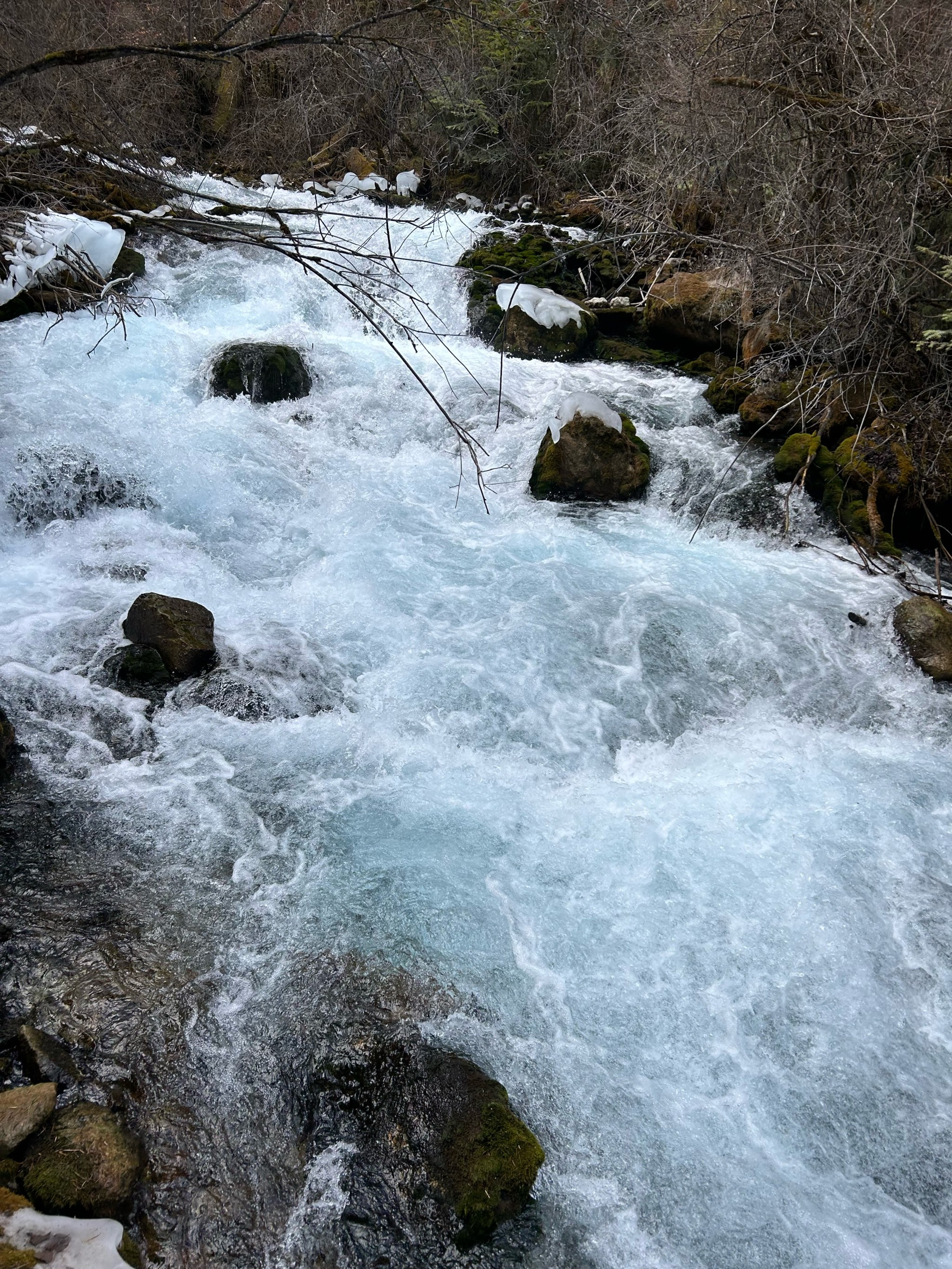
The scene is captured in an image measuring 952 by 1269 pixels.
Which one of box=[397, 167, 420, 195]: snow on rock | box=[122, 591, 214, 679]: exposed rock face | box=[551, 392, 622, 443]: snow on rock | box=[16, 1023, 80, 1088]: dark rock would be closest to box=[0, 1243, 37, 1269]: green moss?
box=[16, 1023, 80, 1088]: dark rock

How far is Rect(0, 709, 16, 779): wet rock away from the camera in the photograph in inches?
173

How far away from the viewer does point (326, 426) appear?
8383 mm

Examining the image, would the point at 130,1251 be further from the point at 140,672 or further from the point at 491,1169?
the point at 140,672

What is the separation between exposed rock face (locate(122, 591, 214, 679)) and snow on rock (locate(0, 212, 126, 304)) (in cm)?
283

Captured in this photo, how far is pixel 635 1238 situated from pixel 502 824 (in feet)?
6.38

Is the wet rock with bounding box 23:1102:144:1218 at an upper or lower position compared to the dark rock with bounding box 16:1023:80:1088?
upper

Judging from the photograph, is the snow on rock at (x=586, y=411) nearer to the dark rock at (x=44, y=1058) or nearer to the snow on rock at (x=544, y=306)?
the snow on rock at (x=544, y=306)

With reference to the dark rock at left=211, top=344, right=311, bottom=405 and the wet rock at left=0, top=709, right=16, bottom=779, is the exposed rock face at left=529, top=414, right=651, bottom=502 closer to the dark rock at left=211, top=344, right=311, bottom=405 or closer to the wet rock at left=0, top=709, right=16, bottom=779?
the dark rock at left=211, top=344, right=311, bottom=405

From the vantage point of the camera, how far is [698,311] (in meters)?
9.80

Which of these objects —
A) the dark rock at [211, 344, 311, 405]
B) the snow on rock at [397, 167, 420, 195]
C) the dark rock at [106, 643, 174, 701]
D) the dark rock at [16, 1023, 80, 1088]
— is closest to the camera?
the dark rock at [16, 1023, 80, 1088]

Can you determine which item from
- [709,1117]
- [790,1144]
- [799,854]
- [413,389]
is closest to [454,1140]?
[709,1117]

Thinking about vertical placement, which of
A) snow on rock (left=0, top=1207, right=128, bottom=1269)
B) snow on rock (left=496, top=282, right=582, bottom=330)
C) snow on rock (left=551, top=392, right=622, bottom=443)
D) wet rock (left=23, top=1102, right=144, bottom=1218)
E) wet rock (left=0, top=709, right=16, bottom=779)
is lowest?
wet rock (left=0, top=709, right=16, bottom=779)

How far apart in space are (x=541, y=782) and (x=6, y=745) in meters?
2.83

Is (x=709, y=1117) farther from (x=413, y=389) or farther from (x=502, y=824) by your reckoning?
(x=413, y=389)
